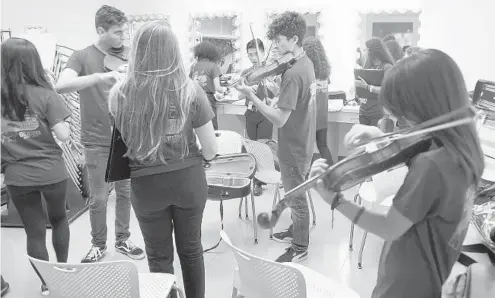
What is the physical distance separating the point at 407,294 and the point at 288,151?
1556 millimetres

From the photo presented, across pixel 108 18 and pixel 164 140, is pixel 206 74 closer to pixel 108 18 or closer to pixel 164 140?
pixel 108 18

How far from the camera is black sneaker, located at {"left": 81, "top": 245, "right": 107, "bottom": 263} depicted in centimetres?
297

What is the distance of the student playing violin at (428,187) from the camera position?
3.68 feet

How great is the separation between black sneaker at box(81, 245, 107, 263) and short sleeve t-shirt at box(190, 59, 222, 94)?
1.96 m

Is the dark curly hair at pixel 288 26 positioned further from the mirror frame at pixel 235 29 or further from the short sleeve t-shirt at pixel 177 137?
the mirror frame at pixel 235 29

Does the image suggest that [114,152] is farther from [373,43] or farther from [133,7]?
[133,7]

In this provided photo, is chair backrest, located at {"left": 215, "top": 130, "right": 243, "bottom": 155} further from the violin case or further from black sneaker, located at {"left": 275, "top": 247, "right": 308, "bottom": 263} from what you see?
black sneaker, located at {"left": 275, "top": 247, "right": 308, "bottom": 263}

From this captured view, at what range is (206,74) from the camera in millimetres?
4480

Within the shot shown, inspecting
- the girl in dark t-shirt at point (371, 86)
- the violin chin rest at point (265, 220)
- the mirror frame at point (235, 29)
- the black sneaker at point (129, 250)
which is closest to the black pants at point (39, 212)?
the black sneaker at point (129, 250)

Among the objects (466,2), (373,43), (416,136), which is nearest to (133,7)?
(373,43)

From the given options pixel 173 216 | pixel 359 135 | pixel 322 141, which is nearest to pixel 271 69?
pixel 173 216

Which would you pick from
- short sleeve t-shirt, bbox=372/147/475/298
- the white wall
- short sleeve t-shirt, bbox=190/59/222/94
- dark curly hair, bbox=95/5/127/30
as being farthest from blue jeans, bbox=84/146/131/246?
the white wall

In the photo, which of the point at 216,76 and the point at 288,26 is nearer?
the point at 288,26

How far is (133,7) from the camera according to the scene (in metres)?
5.52
